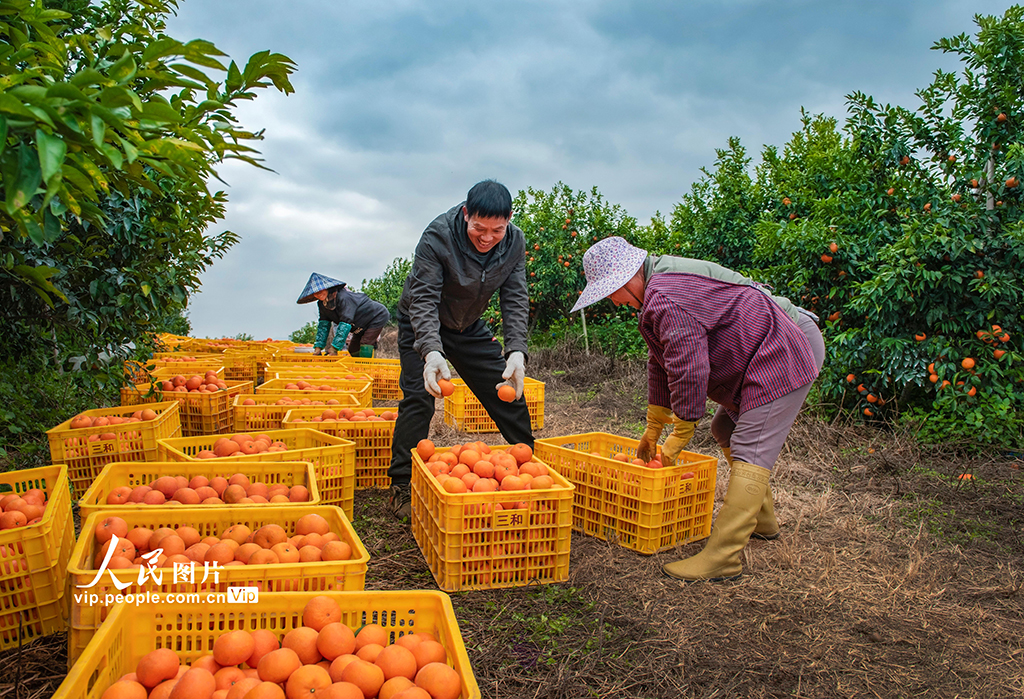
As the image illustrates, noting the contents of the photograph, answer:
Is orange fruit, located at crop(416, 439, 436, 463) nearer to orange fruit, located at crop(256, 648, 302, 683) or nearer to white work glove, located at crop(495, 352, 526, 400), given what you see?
white work glove, located at crop(495, 352, 526, 400)

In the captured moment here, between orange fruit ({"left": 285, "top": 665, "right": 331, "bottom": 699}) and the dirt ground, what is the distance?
81cm

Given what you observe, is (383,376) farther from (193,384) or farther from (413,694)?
(413,694)

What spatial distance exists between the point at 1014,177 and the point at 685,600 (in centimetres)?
493

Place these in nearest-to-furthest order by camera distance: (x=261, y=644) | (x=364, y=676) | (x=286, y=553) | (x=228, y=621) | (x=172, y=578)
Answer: (x=364, y=676)
(x=261, y=644)
(x=228, y=621)
(x=172, y=578)
(x=286, y=553)

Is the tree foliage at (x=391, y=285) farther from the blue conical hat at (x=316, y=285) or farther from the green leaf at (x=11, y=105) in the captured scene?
the green leaf at (x=11, y=105)

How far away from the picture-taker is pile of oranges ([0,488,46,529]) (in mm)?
2625

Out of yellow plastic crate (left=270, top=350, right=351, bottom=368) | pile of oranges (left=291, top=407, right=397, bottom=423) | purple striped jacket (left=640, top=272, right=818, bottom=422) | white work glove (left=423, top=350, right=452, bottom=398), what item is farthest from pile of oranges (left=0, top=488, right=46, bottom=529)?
→ yellow plastic crate (left=270, top=350, right=351, bottom=368)

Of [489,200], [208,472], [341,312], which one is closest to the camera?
[208,472]

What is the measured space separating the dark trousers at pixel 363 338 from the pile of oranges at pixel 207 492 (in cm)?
653

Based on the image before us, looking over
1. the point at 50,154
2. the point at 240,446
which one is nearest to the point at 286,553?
the point at 50,154

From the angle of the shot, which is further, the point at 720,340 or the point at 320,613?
the point at 720,340

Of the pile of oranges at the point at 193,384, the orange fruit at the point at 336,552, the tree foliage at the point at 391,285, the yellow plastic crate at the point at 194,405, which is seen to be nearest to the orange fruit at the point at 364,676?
the orange fruit at the point at 336,552

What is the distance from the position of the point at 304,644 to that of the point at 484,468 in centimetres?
160

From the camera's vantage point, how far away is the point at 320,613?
1901mm
